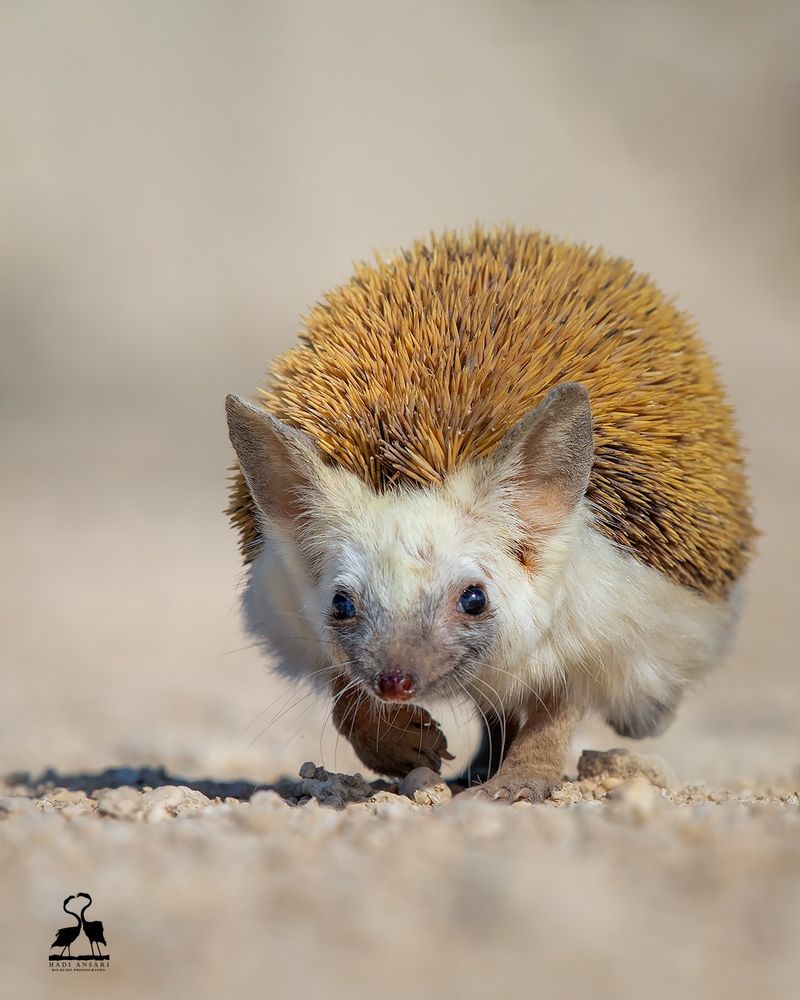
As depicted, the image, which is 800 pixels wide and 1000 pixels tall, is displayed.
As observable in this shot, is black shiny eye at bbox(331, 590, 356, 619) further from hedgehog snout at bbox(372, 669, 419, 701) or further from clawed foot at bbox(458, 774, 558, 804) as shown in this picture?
clawed foot at bbox(458, 774, 558, 804)

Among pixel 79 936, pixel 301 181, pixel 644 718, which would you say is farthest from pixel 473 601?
pixel 301 181

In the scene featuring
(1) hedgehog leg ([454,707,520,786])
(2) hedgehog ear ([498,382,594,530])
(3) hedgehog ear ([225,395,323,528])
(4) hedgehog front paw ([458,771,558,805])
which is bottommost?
(1) hedgehog leg ([454,707,520,786])

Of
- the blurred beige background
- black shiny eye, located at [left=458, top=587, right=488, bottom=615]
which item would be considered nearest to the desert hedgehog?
black shiny eye, located at [left=458, top=587, right=488, bottom=615]

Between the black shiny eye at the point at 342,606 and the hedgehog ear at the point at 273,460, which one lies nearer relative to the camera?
the black shiny eye at the point at 342,606

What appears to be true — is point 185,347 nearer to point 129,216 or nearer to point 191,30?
point 129,216

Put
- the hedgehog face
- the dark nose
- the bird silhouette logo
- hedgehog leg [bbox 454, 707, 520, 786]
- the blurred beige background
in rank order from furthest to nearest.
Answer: the blurred beige background, hedgehog leg [bbox 454, 707, 520, 786], the hedgehog face, the dark nose, the bird silhouette logo

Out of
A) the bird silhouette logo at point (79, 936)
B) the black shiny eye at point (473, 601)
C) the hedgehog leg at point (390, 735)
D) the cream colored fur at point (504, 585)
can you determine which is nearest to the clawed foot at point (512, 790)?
the cream colored fur at point (504, 585)

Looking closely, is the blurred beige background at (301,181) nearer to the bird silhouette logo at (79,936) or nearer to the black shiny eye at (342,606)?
the black shiny eye at (342,606)
